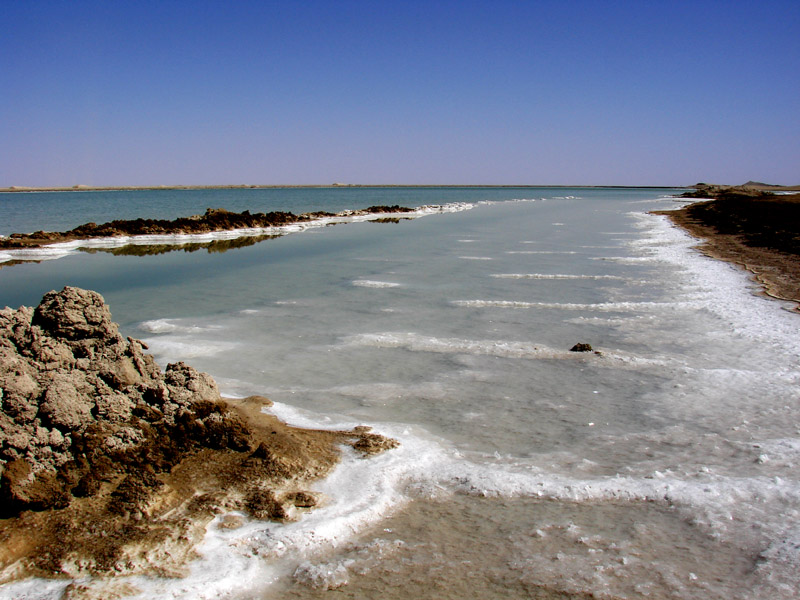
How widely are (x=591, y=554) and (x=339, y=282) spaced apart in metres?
9.45

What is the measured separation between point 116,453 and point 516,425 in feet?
9.56

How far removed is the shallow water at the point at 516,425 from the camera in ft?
9.84

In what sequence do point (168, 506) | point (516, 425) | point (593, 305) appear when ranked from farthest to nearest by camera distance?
1. point (593, 305)
2. point (516, 425)
3. point (168, 506)

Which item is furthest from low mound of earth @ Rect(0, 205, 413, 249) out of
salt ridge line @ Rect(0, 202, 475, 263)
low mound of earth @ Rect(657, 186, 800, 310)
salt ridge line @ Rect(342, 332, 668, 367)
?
low mound of earth @ Rect(657, 186, 800, 310)

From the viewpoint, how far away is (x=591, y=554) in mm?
3102

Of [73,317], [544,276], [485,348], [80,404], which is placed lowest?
[485,348]

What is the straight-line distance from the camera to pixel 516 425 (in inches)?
189

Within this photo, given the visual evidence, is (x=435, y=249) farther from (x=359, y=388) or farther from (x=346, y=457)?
(x=346, y=457)

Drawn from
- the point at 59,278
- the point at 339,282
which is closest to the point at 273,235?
the point at 59,278

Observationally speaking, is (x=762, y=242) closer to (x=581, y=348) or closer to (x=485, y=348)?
(x=581, y=348)

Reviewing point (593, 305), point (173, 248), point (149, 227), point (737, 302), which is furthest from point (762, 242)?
point (149, 227)

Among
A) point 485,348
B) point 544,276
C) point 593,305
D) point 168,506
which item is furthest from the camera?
point 544,276

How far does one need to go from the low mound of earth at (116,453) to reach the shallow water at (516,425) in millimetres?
213

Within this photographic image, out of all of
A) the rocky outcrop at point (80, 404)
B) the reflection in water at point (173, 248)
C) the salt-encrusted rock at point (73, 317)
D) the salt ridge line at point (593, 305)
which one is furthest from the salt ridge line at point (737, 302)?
the reflection in water at point (173, 248)
